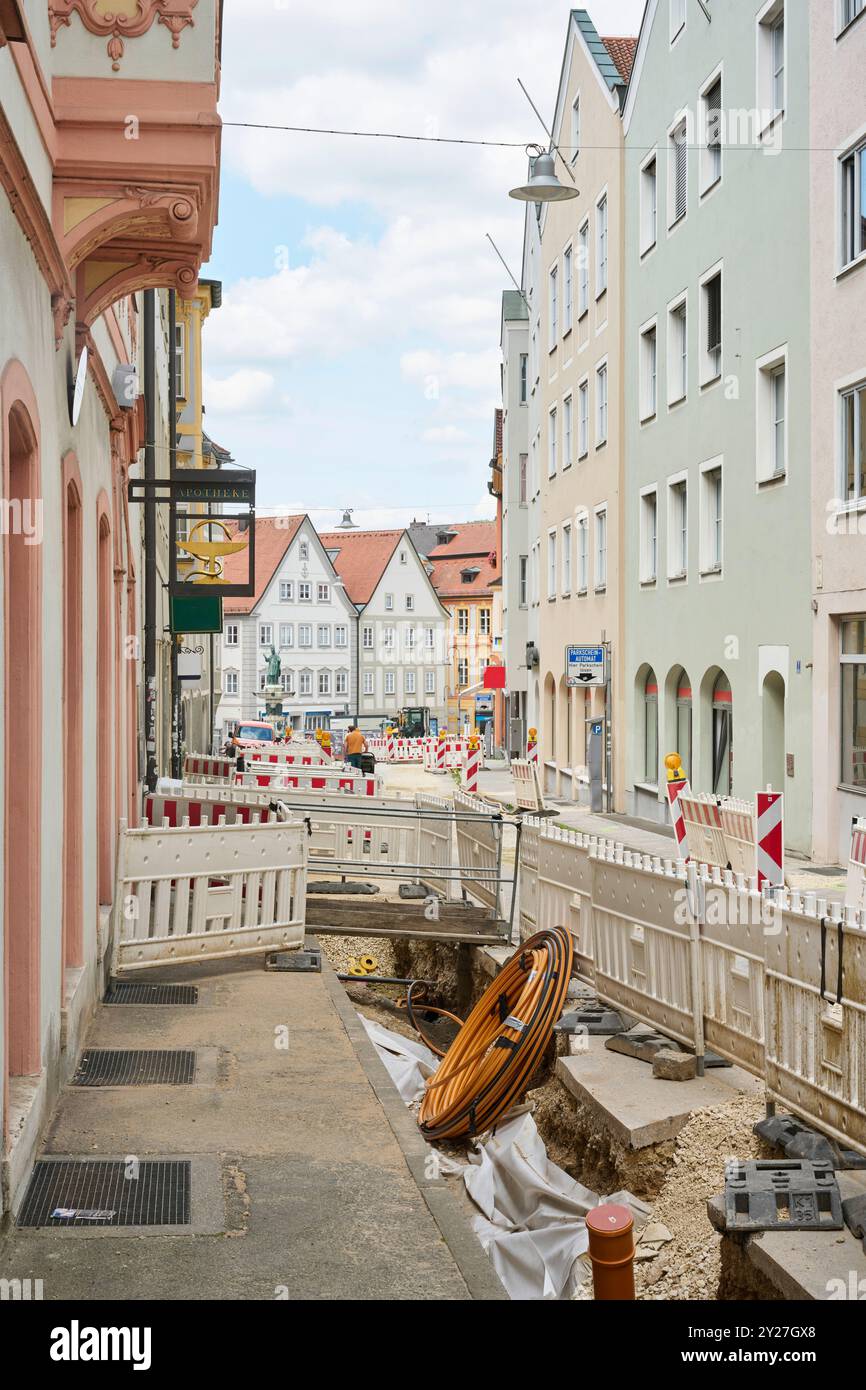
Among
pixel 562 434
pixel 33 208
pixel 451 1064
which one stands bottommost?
pixel 451 1064

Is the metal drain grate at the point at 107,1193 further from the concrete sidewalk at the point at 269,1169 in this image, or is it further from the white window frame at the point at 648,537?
the white window frame at the point at 648,537

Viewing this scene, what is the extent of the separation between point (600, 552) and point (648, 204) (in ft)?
25.4

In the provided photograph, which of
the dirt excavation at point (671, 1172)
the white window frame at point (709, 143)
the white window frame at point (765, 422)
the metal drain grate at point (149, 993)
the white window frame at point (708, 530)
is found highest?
the white window frame at point (709, 143)

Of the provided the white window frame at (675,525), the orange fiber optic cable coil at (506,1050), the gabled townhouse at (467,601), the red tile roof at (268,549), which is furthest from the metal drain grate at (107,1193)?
the gabled townhouse at (467,601)

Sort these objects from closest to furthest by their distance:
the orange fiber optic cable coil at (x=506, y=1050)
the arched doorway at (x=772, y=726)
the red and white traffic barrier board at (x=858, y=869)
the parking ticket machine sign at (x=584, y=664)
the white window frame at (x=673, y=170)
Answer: the orange fiber optic cable coil at (x=506, y=1050)
the red and white traffic barrier board at (x=858, y=869)
the arched doorway at (x=772, y=726)
the white window frame at (x=673, y=170)
the parking ticket machine sign at (x=584, y=664)

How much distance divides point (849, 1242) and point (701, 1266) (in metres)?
0.95

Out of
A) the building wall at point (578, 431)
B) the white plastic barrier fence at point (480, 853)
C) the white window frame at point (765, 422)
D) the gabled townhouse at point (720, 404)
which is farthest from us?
the building wall at point (578, 431)

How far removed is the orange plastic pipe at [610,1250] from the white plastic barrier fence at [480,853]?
9.29 meters

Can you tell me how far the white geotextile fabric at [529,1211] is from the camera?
7590 mm

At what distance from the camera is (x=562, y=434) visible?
38938mm

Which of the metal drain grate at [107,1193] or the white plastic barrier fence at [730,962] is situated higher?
the white plastic barrier fence at [730,962]

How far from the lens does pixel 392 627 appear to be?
9769cm
